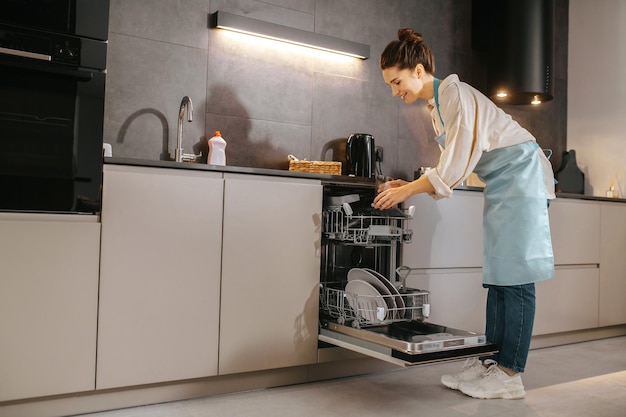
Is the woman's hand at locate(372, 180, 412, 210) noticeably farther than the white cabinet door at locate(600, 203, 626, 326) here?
No

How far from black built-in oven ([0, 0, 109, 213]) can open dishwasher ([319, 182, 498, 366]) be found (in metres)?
0.93

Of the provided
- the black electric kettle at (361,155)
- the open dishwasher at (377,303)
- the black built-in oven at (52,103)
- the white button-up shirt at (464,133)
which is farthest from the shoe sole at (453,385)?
the black built-in oven at (52,103)

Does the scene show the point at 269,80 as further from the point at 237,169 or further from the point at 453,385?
the point at 453,385

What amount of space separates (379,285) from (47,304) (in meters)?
1.15

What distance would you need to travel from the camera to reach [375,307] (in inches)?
86.9

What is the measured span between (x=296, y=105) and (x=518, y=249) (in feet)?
4.47

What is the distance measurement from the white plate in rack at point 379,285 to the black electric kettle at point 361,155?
79cm

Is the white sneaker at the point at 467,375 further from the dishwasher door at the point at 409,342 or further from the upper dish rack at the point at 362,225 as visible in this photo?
the upper dish rack at the point at 362,225

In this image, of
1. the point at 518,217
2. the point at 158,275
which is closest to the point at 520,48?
the point at 518,217

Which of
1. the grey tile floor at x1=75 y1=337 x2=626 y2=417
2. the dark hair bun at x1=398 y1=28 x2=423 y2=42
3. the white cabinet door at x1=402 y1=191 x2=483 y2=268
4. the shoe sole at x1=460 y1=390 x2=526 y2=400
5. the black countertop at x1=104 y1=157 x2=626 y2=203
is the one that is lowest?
the grey tile floor at x1=75 y1=337 x2=626 y2=417

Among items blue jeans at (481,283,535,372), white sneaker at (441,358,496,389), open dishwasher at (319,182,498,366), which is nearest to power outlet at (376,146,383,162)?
open dishwasher at (319,182,498,366)

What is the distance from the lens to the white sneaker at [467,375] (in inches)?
94.6

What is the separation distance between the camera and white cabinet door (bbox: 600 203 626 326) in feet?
11.8

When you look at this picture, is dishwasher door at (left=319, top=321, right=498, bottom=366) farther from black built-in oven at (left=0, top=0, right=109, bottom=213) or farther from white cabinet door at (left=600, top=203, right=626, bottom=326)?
white cabinet door at (left=600, top=203, right=626, bottom=326)
